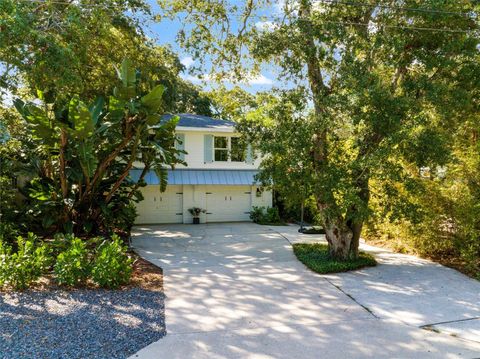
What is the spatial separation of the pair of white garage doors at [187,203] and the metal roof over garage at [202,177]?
2.07ft

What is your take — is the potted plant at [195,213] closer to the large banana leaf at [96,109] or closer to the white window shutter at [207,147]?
the white window shutter at [207,147]

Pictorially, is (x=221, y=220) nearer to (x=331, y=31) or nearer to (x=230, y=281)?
(x=230, y=281)

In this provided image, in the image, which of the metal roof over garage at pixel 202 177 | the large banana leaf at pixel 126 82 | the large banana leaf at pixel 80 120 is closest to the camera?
the large banana leaf at pixel 80 120

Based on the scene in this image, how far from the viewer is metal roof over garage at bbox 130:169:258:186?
53.1 ft

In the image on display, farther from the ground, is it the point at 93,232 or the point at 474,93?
the point at 474,93

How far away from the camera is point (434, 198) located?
8.77m

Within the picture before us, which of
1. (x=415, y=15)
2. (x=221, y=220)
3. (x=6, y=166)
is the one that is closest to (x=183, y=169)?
(x=221, y=220)

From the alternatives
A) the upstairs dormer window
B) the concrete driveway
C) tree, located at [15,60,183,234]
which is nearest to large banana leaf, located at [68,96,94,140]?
tree, located at [15,60,183,234]

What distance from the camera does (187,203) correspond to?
17.1 metres

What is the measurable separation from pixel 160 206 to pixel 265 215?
514cm

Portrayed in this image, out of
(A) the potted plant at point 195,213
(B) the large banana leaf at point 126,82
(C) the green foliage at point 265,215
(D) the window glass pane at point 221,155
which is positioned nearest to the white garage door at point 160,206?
(A) the potted plant at point 195,213

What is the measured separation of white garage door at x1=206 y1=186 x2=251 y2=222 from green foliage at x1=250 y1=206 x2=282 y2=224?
0.41 metres

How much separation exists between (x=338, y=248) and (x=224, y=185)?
9.01 meters

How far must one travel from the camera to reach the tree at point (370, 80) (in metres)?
7.00
